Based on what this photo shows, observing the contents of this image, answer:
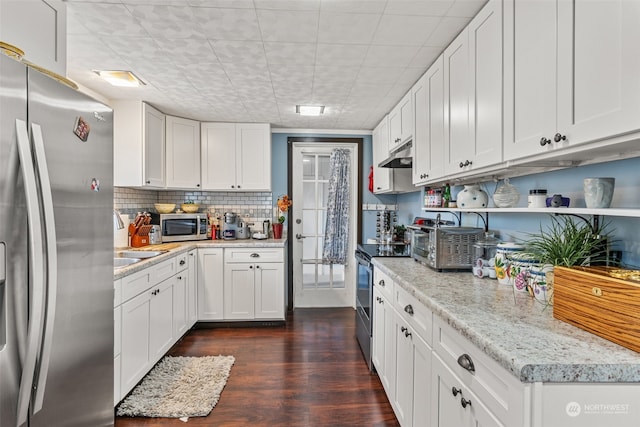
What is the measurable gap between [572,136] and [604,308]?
54 cm

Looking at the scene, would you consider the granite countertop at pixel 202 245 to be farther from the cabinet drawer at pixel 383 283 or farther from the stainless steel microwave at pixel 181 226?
the cabinet drawer at pixel 383 283

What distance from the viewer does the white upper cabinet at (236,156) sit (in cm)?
391

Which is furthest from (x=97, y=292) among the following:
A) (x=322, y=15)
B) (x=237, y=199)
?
(x=237, y=199)

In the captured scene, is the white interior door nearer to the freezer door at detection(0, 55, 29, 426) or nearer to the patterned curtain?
the patterned curtain

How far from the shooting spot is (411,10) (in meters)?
1.69

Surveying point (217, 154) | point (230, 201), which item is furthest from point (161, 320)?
point (217, 154)

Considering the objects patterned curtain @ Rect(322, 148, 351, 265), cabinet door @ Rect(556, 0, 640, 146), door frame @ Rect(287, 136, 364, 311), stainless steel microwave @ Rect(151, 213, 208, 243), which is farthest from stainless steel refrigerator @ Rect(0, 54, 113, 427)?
patterned curtain @ Rect(322, 148, 351, 265)

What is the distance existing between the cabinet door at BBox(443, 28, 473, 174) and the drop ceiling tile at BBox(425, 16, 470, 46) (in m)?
0.03

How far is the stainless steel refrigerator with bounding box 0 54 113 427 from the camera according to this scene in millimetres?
984

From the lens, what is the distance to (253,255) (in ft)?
12.0

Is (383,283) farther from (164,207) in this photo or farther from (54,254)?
(164,207)

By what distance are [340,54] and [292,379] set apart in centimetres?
236

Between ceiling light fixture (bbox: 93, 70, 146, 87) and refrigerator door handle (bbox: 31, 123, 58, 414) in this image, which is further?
ceiling light fixture (bbox: 93, 70, 146, 87)

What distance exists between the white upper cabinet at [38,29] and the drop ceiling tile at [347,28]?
4.22ft
